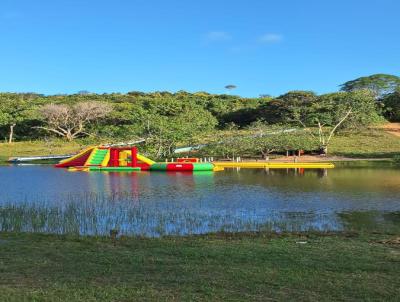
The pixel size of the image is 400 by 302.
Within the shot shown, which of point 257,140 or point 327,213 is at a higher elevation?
point 257,140

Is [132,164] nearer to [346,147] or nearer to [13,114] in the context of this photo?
[346,147]

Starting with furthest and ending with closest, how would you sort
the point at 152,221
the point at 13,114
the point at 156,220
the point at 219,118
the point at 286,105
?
1. the point at 219,118
2. the point at 13,114
3. the point at 286,105
4. the point at 156,220
5. the point at 152,221

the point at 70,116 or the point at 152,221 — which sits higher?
the point at 70,116

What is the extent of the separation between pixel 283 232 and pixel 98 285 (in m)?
6.09

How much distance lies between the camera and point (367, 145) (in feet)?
145

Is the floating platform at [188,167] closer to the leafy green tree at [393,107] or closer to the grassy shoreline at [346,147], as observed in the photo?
the grassy shoreline at [346,147]

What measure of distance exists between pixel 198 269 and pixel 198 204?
367 inches

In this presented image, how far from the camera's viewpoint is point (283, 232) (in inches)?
436

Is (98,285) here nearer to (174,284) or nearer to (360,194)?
(174,284)

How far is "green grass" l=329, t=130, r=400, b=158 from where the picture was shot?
40438mm

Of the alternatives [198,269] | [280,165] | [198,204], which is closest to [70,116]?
[280,165]

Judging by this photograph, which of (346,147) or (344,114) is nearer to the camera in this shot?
(346,147)

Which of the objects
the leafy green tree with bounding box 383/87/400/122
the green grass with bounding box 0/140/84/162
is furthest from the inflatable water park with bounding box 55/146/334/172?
the leafy green tree with bounding box 383/87/400/122

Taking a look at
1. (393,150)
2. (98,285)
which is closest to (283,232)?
(98,285)
